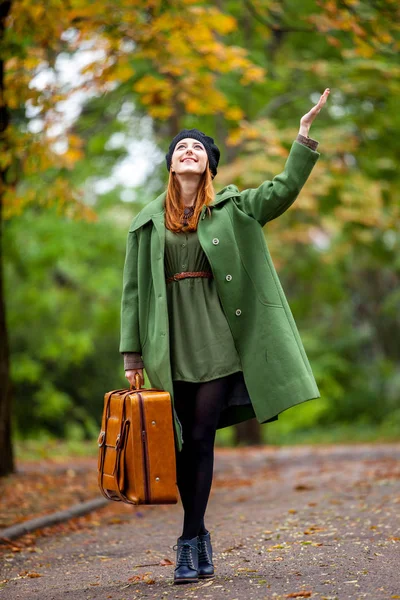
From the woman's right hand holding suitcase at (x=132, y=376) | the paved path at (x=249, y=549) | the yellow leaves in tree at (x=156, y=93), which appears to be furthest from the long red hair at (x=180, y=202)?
the yellow leaves in tree at (x=156, y=93)

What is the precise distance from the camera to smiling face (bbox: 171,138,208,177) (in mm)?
4746

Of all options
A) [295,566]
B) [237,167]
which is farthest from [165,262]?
[237,167]

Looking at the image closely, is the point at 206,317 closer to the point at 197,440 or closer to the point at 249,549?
the point at 197,440

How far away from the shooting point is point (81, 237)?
A: 15383mm

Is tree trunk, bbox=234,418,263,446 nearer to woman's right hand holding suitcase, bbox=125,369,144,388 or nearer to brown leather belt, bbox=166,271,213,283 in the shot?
woman's right hand holding suitcase, bbox=125,369,144,388

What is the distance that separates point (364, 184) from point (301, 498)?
8.63 meters

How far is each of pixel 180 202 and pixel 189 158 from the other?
249 millimetres

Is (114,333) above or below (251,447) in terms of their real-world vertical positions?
above

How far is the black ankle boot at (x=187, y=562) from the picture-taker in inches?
178

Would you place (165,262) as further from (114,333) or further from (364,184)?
(114,333)

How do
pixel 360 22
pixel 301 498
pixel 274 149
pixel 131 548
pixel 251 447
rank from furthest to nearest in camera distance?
pixel 251 447
pixel 274 149
pixel 360 22
pixel 301 498
pixel 131 548

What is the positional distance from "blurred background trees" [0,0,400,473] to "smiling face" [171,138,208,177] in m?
4.37

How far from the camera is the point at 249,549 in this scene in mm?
5508

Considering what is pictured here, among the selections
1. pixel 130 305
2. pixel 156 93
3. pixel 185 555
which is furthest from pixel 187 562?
pixel 156 93
